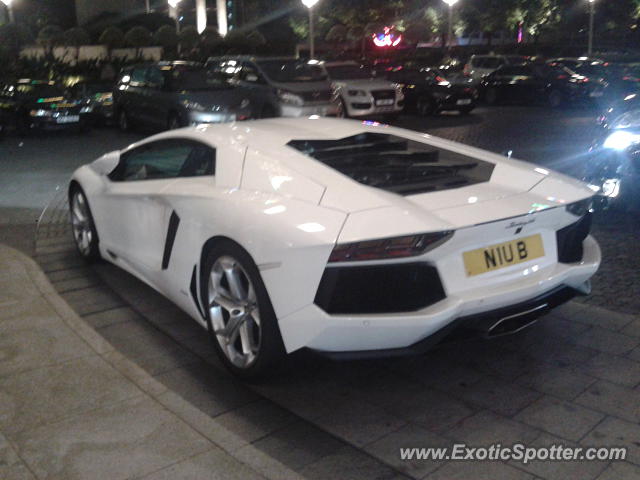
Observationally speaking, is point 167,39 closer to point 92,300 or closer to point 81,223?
point 81,223

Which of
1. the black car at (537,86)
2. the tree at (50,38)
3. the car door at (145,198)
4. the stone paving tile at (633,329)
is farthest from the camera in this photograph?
the tree at (50,38)

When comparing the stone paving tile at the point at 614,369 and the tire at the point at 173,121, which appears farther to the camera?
the tire at the point at 173,121

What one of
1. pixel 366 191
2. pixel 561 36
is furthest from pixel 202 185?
pixel 561 36

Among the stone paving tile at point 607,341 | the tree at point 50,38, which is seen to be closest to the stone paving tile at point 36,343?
the stone paving tile at point 607,341

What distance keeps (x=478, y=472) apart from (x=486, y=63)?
26.2m

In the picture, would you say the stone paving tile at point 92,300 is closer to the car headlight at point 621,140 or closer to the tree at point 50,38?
the car headlight at point 621,140

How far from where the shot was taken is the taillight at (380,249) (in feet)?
11.5

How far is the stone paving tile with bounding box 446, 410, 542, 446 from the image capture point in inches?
138

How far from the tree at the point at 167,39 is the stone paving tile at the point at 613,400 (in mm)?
32622

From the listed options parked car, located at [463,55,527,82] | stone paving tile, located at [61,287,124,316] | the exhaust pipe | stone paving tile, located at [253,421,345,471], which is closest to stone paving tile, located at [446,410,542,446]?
the exhaust pipe

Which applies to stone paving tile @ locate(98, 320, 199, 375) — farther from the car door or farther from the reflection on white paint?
the reflection on white paint

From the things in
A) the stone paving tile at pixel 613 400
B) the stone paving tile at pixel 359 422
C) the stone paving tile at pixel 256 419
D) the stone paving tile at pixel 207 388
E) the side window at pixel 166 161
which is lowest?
the stone paving tile at pixel 613 400

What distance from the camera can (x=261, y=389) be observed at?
4109 millimetres

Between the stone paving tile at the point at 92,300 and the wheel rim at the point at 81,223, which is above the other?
the wheel rim at the point at 81,223
